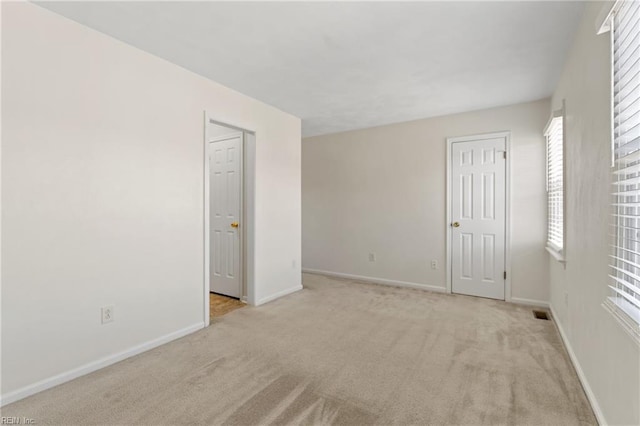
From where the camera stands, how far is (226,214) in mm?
4188

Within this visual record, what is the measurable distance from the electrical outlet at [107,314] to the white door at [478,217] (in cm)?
382

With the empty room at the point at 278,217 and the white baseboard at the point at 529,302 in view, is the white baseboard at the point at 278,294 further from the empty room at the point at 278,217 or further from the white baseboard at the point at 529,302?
the white baseboard at the point at 529,302

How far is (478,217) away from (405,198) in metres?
1.00

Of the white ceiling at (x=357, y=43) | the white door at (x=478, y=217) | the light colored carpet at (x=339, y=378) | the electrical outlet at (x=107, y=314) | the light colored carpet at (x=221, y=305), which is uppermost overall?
the white ceiling at (x=357, y=43)

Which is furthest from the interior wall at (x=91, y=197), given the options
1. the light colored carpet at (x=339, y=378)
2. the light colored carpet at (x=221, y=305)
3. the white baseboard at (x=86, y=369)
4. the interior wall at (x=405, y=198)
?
the interior wall at (x=405, y=198)

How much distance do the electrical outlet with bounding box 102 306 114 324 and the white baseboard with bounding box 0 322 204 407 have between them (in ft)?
0.87

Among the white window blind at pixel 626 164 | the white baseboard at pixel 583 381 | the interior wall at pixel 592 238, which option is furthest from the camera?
the white baseboard at pixel 583 381

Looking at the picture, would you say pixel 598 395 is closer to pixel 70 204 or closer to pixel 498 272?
pixel 498 272

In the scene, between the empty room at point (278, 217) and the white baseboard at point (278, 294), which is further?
the white baseboard at point (278, 294)

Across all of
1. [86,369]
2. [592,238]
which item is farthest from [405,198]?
[86,369]

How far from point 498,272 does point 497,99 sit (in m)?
2.07

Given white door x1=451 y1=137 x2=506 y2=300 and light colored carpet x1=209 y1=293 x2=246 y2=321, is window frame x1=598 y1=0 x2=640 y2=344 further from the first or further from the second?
light colored carpet x1=209 y1=293 x2=246 y2=321

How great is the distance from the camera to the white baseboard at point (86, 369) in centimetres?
191

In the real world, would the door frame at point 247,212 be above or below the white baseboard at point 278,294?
above
